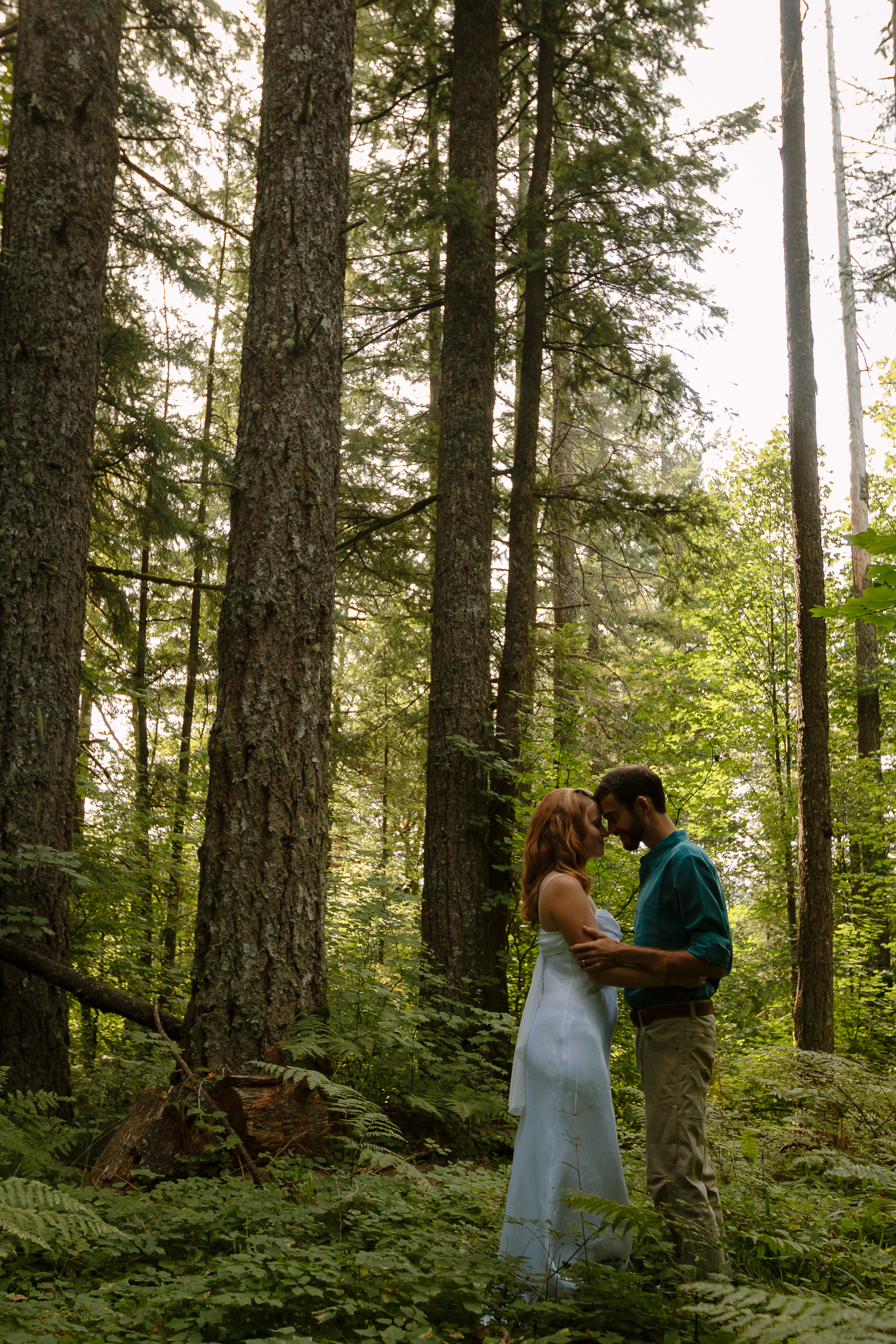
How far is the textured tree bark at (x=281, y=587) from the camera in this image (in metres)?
4.20

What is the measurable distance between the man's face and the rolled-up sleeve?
0.26 m

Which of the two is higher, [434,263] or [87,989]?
[434,263]

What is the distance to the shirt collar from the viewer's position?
3.32m

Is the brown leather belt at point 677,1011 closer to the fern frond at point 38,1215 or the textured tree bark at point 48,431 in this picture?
the fern frond at point 38,1215

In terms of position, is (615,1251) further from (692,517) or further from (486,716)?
(692,517)

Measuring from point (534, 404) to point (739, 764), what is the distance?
512cm

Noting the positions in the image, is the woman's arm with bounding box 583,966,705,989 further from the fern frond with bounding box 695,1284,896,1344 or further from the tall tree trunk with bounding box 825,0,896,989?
the tall tree trunk with bounding box 825,0,896,989

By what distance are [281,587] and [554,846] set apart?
2.17 metres

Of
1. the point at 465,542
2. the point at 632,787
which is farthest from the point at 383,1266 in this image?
the point at 465,542

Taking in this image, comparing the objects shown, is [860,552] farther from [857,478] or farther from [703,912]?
[703,912]

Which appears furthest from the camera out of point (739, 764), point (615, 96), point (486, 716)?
point (739, 764)

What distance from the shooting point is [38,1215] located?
8.50 ft

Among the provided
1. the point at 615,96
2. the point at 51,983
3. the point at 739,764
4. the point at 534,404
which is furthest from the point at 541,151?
the point at 51,983

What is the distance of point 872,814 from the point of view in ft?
39.5
